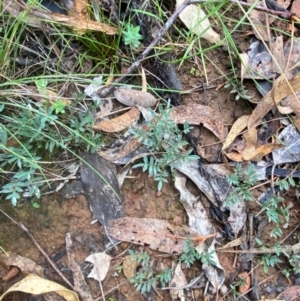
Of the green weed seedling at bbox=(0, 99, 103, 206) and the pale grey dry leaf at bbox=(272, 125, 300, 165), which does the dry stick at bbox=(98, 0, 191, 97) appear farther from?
the pale grey dry leaf at bbox=(272, 125, 300, 165)

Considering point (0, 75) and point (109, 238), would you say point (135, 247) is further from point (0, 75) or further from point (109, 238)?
point (0, 75)

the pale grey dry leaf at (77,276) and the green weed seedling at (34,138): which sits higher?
the green weed seedling at (34,138)

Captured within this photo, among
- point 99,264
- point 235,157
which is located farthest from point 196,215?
point 99,264

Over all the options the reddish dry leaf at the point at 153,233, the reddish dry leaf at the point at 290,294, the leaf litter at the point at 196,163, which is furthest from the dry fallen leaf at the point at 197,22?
the reddish dry leaf at the point at 290,294

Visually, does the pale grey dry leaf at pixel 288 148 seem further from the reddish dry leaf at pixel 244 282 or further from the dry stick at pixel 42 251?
the dry stick at pixel 42 251

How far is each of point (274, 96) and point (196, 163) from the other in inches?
14.4

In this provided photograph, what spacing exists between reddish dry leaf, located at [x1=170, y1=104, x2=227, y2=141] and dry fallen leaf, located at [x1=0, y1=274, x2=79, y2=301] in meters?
0.68

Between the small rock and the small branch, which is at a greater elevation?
the small branch

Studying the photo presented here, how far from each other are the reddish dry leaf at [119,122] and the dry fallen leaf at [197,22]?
1.26 ft

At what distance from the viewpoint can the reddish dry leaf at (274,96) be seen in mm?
1715

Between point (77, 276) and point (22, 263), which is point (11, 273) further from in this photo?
point (77, 276)

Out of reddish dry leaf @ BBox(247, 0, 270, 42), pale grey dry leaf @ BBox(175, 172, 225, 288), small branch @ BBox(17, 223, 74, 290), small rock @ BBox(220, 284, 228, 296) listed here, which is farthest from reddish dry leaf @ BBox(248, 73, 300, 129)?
small branch @ BBox(17, 223, 74, 290)

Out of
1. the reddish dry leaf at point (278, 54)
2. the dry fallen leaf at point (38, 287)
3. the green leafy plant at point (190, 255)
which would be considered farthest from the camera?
the reddish dry leaf at point (278, 54)

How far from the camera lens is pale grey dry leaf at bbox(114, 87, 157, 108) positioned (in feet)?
5.65
